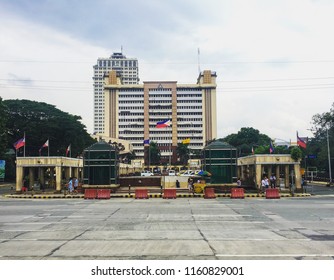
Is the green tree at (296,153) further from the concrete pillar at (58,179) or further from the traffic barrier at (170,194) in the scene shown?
the concrete pillar at (58,179)

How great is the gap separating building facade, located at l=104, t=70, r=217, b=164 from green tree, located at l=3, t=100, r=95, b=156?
213 feet

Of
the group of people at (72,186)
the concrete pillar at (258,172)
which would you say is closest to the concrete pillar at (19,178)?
the group of people at (72,186)

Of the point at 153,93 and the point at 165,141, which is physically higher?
the point at 153,93

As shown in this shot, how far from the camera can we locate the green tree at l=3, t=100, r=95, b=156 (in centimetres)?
7425

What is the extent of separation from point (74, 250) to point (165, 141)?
133068 millimetres

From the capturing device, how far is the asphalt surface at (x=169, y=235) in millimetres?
11156

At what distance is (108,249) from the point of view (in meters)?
11.8

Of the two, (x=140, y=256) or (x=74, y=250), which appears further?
(x=74, y=250)

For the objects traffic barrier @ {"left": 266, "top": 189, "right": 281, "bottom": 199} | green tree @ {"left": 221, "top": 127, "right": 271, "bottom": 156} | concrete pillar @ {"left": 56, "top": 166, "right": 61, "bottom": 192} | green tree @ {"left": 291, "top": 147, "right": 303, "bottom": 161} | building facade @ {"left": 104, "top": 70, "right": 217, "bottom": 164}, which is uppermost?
building facade @ {"left": 104, "top": 70, "right": 217, "bottom": 164}

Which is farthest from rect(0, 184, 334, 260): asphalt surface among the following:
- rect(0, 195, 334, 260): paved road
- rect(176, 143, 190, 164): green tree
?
rect(176, 143, 190, 164): green tree

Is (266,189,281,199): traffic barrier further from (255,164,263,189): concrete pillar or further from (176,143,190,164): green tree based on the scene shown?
(176,143,190,164): green tree

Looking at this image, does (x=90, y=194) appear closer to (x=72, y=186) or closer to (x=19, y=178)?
(x=72, y=186)
